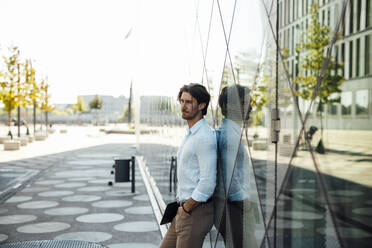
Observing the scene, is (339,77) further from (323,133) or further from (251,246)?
(251,246)

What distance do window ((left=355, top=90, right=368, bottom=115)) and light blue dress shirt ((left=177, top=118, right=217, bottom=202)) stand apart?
62.1 inches

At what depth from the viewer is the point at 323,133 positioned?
162 centimetres

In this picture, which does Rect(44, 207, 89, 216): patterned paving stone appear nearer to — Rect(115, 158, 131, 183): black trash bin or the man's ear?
Rect(115, 158, 131, 183): black trash bin

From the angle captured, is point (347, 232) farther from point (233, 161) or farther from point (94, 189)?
point (94, 189)

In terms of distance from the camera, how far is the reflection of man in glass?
2.71 m

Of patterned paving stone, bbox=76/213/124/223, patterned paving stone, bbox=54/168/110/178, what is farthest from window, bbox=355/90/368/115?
patterned paving stone, bbox=54/168/110/178

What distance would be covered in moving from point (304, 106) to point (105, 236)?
192 inches

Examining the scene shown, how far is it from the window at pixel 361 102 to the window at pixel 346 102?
40mm

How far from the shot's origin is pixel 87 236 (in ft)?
19.1

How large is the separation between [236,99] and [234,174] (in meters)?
0.58

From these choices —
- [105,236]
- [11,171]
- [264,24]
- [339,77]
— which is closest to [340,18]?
[339,77]

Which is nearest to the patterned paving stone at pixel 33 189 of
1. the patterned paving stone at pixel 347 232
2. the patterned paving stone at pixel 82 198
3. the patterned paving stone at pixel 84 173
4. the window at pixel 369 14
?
the patterned paving stone at pixel 82 198

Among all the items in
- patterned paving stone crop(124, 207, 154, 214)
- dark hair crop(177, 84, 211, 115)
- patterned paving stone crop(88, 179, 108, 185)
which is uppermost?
dark hair crop(177, 84, 211, 115)

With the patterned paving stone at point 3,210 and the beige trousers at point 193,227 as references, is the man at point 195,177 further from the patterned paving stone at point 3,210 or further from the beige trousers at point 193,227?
the patterned paving stone at point 3,210
